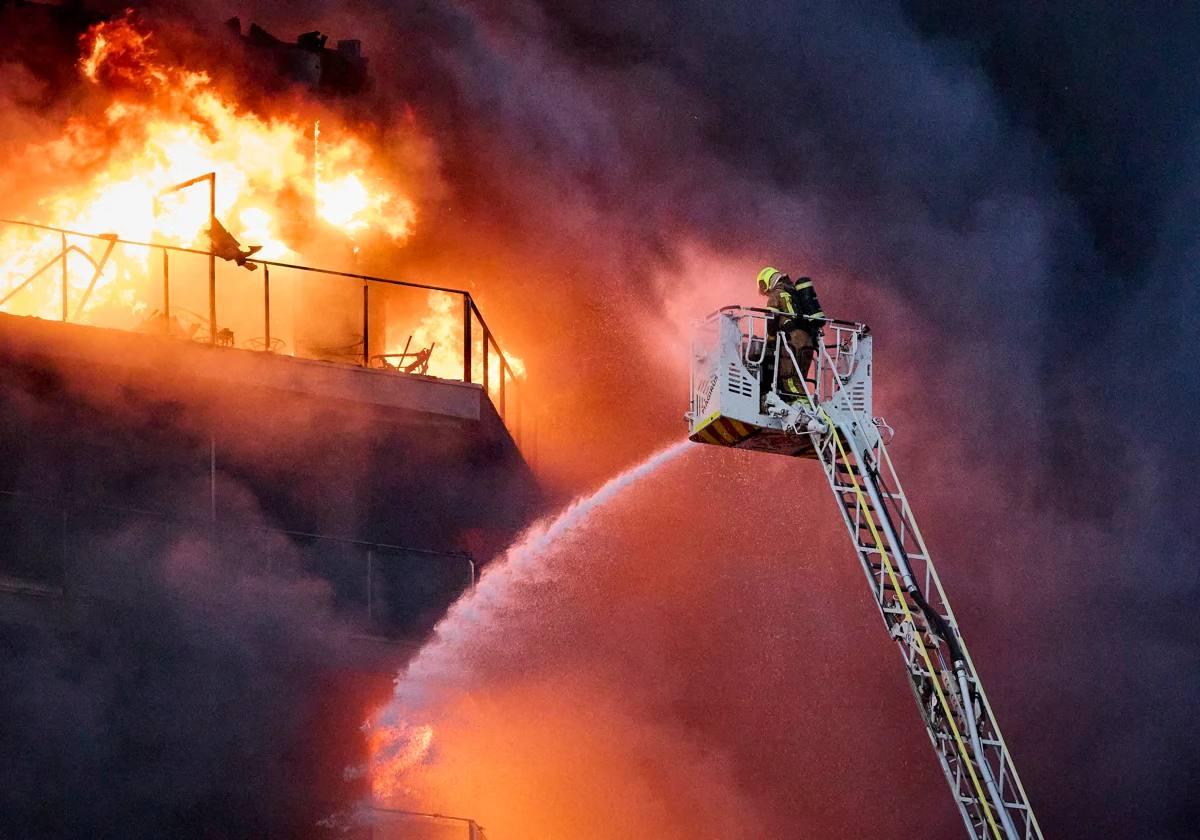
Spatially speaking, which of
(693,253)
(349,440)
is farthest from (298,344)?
(693,253)

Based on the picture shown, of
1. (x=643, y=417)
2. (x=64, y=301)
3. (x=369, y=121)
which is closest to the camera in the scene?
(x=64, y=301)

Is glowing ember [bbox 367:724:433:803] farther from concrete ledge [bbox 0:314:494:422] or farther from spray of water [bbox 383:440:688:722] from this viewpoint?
concrete ledge [bbox 0:314:494:422]

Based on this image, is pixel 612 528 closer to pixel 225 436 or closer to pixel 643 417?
pixel 643 417

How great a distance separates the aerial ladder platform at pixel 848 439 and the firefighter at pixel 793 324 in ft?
0.14

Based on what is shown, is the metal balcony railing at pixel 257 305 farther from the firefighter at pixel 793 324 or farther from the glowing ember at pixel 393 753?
the firefighter at pixel 793 324

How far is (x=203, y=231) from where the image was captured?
25.0m

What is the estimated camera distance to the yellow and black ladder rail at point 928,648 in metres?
20.1

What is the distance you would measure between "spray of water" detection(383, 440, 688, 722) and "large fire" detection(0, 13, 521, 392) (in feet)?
6.60

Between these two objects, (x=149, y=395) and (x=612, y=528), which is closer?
(x=149, y=395)

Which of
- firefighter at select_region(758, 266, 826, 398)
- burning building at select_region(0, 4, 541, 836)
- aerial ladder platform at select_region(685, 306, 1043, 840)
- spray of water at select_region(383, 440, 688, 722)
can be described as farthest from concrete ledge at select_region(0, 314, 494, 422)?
firefighter at select_region(758, 266, 826, 398)

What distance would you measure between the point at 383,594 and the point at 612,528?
6751 millimetres

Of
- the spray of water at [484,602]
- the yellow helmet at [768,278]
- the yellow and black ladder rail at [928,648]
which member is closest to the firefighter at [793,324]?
the yellow helmet at [768,278]

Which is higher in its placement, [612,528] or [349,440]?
[612,528]

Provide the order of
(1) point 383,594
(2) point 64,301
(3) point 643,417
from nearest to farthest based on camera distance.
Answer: (2) point 64,301 < (1) point 383,594 < (3) point 643,417
